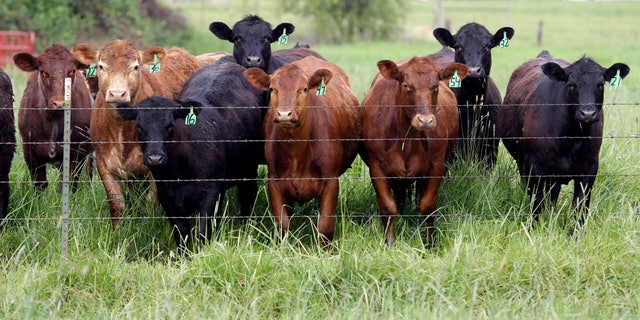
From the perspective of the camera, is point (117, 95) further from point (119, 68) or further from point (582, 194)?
point (582, 194)

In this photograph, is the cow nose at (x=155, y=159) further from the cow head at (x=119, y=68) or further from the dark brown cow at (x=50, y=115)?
the dark brown cow at (x=50, y=115)

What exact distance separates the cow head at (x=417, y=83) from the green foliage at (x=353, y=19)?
117 feet

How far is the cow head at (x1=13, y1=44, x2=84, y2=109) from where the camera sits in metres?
8.96

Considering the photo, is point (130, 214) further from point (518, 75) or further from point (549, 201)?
point (518, 75)

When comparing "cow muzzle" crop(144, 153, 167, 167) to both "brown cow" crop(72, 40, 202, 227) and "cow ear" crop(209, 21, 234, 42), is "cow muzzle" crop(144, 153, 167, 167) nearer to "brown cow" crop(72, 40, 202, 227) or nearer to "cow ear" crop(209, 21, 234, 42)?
"brown cow" crop(72, 40, 202, 227)

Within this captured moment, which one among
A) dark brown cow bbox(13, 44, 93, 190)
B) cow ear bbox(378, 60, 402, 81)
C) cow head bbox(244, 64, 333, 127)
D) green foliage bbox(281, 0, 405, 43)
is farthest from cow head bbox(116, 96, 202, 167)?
green foliage bbox(281, 0, 405, 43)

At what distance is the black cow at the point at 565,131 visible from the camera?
7.74 meters

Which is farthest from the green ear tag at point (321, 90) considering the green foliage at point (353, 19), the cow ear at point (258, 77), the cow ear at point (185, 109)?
the green foliage at point (353, 19)

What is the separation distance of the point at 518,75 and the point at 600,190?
2021mm

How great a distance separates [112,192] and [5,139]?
131 cm

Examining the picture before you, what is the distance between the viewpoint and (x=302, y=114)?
745 cm

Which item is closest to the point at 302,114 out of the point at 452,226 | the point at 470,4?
the point at 452,226

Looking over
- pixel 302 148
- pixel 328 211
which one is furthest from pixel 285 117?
pixel 328 211

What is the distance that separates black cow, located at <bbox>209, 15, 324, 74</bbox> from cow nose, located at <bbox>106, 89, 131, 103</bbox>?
199 cm
